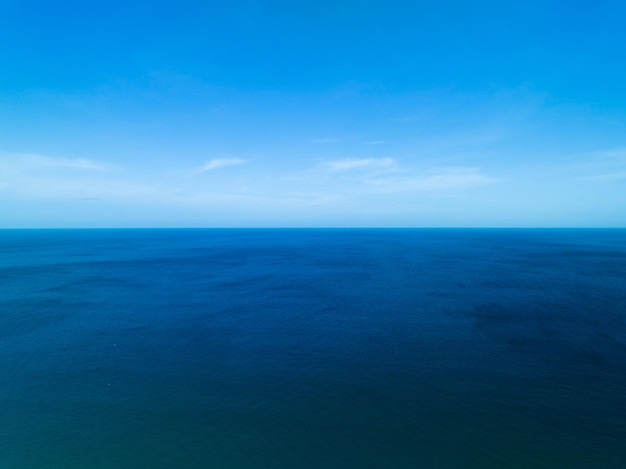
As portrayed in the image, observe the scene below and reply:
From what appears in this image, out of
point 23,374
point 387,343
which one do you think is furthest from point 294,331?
point 23,374

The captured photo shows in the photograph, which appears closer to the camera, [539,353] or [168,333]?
[539,353]

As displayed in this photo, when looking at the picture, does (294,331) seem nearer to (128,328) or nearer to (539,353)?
(128,328)

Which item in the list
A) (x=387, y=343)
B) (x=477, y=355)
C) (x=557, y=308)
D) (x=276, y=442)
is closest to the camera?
(x=276, y=442)

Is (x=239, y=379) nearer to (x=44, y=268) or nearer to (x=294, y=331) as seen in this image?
(x=294, y=331)

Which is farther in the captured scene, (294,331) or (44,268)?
(44,268)

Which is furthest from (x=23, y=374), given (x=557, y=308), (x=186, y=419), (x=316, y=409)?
(x=557, y=308)

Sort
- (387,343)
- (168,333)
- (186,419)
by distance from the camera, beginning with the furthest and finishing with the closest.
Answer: (168,333) → (387,343) → (186,419)
